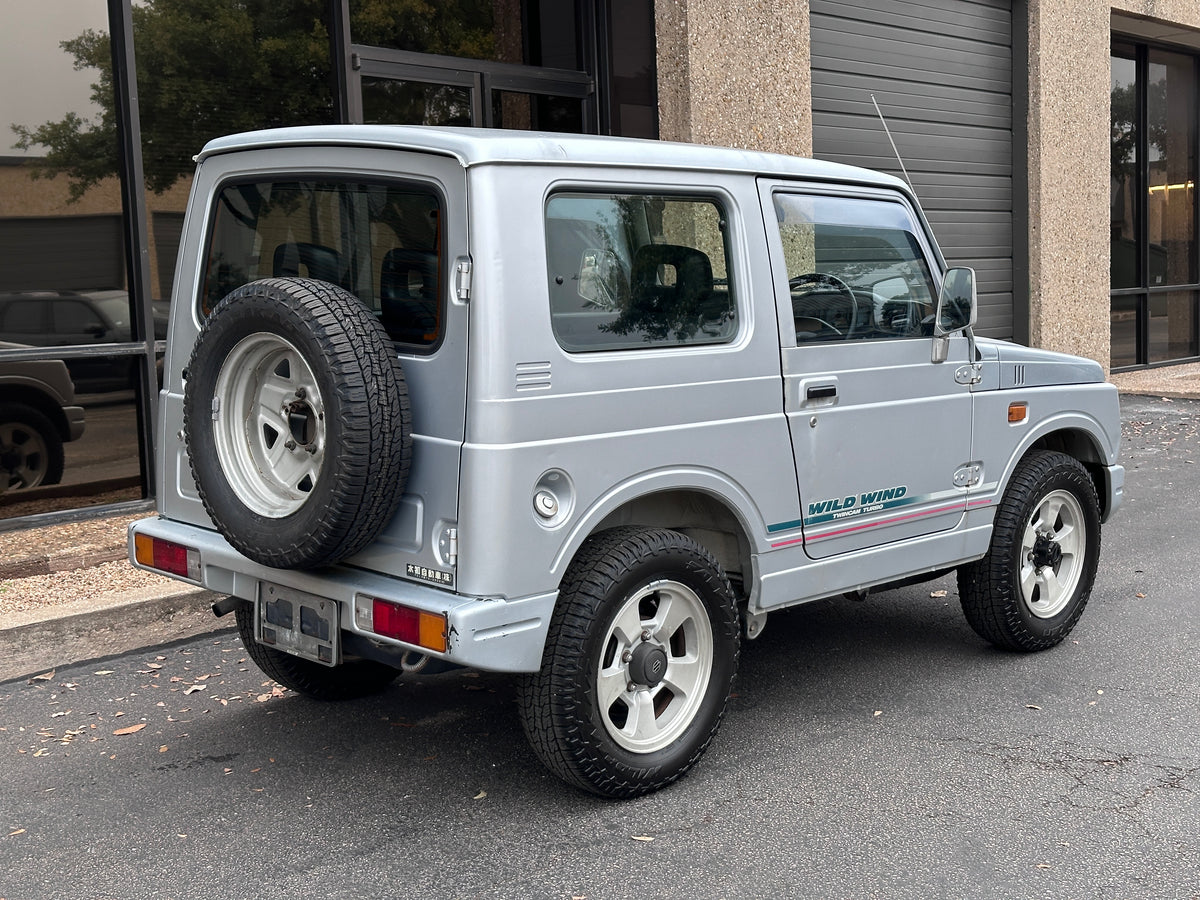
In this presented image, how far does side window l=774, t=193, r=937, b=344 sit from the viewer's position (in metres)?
4.48

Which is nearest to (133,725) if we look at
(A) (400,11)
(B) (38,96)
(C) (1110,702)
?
(C) (1110,702)

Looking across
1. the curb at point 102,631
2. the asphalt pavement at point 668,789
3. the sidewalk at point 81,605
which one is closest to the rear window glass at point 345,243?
the asphalt pavement at point 668,789

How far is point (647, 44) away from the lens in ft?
34.3

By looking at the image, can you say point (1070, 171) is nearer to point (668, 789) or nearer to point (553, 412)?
point (668, 789)

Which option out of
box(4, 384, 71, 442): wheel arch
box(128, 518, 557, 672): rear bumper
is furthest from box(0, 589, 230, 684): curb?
box(4, 384, 71, 442): wheel arch

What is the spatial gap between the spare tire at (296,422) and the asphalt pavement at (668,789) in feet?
2.93

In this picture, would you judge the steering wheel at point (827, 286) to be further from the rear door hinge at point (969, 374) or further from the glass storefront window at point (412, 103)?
the glass storefront window at point (412, 103)

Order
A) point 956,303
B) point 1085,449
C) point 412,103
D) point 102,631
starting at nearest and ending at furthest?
1. point 956,303
2. point 102,631
3. point 1085,449
4. point 412,103

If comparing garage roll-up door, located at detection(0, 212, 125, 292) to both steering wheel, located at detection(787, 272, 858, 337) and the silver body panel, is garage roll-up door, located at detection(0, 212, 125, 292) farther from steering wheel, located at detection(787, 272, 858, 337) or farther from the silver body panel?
steering wheel, located at detection(787, 272, 858, 337)

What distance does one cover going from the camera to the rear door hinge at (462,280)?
354 centimetres

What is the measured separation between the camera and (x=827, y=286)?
455cm

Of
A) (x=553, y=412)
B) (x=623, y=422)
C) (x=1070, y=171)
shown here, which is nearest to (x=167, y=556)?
(x=553, y=412)

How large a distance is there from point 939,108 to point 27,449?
9.63 meters

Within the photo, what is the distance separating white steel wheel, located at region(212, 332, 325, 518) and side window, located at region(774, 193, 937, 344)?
1703 mm
